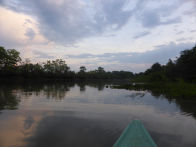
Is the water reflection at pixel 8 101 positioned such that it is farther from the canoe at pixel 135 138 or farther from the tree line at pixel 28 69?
the tree line at pixel 28 69

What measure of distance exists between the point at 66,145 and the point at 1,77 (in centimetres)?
5627

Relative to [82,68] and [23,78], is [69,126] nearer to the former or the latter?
[23,78]

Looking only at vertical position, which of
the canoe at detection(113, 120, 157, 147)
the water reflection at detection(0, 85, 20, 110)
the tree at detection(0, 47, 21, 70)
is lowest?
the water reflection at detection(0, 85, 20, 110)

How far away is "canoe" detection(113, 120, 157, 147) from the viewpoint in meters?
2.92

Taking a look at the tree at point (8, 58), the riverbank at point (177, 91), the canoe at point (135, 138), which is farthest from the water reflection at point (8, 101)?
the tree at point (8, 58)

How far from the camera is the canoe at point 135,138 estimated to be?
2.92 meters

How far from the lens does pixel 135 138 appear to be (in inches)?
120

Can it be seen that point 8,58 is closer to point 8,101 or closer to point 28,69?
Result: point 28,69

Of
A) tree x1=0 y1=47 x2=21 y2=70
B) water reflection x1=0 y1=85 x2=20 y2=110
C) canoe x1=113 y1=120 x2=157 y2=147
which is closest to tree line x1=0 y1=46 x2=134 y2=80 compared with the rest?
tree x1=0 y1=47 x2=21 y2=70

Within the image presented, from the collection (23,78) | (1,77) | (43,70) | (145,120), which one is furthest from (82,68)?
(145,120)

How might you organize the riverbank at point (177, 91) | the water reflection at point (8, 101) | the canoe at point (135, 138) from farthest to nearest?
1. the riverbank at point (177, 91)
2. the water reflection at point (8, 101)
3. the canoe at point (135, 138)

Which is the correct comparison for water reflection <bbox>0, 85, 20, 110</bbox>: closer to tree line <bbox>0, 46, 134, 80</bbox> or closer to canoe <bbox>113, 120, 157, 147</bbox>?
canoe <bbox>113, 120, 157, 147</bbox>

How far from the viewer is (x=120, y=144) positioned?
115 inches

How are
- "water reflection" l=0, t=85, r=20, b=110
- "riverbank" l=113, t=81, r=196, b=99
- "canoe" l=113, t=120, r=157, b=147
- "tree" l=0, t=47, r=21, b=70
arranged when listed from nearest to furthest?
"canoe" l=113, t=120, r=157, b=147, "water reflection" l=0, t=85, r=20, b=110, "riverbank" l=113, t=81, r=196, b=99, "tree" l=0, t=47, r=21, b=70
